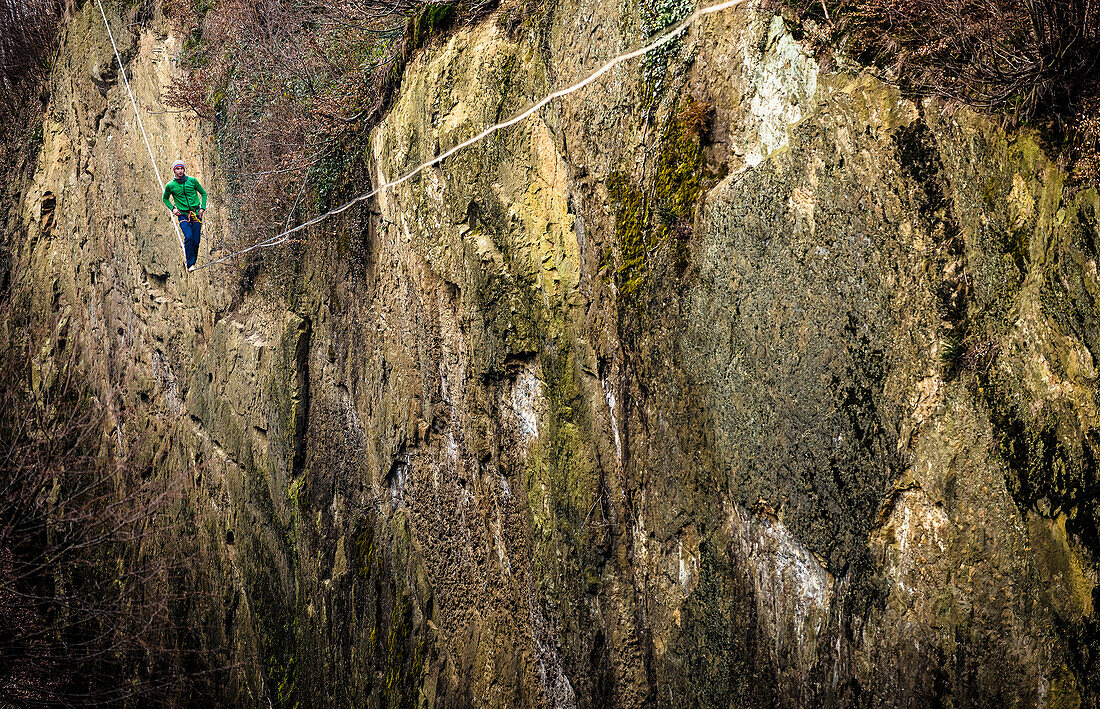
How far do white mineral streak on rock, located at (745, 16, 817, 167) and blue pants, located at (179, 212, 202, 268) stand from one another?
802 centimetres

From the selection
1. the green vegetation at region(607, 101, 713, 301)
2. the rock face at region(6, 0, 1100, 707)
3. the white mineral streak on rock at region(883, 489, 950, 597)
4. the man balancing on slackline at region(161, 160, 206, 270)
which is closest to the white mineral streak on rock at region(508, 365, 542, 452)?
the rock face at region(6, 0, 1100, 707)

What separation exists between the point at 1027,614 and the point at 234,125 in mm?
9980

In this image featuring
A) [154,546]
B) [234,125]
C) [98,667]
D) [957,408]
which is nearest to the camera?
[957,408]

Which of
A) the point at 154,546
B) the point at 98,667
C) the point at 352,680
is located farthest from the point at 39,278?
the point at 352,680

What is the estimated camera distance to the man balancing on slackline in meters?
9.70

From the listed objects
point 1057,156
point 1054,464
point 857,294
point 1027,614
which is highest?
point 1057,156

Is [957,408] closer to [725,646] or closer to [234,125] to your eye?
[725,646]

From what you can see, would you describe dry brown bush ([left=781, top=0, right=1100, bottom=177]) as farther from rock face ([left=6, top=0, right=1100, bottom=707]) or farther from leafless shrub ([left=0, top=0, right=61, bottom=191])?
leafless shrub ([left=0, top=0, right=61, bottom=191])

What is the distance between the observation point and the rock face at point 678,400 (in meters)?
3.45

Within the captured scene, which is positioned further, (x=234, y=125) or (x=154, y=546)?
(x=154, y=546)

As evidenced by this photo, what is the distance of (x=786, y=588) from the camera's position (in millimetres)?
4145

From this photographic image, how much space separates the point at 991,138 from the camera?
3.53 metres

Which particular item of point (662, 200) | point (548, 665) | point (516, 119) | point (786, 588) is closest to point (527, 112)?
point (516, 119)

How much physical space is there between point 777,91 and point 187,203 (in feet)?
26.9
